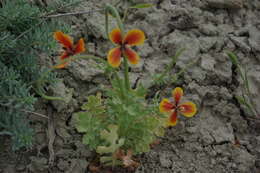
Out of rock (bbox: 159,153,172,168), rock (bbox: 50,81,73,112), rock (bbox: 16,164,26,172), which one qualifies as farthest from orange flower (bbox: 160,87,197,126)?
rock (bbox: 16,164,26,172)

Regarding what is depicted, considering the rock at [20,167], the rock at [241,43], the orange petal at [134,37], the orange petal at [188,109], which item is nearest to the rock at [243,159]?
the orange petal at [188,109]

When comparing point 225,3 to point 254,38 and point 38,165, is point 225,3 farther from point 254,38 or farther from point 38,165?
point 38,165

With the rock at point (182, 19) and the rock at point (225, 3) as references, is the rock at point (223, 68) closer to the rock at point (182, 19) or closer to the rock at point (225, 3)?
the rock at point (182, 19)

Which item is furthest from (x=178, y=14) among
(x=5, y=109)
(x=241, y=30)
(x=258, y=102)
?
(x=5, y=109)

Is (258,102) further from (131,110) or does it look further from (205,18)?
(131,110)

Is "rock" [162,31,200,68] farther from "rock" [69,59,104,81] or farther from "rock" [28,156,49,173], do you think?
"rock" [28,156,49,173]

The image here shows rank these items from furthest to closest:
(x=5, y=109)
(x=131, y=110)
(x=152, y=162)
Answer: (x=152, y=162), (x=5, y=109), (x=131, y=110)

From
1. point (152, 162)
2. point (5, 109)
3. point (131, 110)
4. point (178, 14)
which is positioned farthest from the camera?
point (178, 14)
